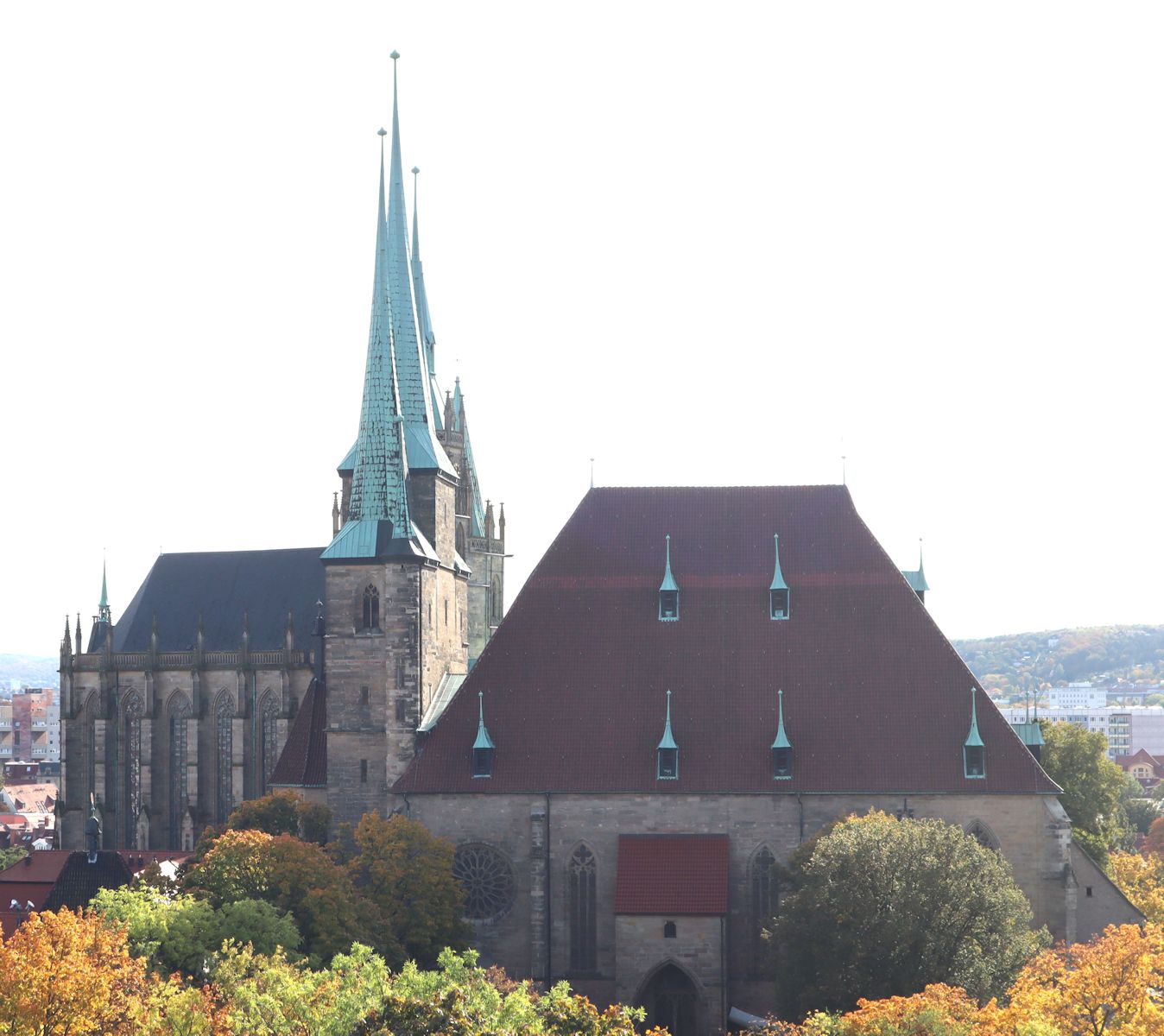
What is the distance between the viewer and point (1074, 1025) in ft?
120

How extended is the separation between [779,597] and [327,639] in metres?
14.6

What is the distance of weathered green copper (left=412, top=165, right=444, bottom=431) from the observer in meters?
80.4

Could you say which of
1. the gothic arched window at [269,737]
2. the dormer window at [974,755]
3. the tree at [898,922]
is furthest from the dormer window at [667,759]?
the gothic arched window at [269,737]

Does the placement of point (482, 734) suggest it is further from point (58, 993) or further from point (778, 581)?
point (58, 993)

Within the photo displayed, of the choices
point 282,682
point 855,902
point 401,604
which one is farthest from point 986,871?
point 282,682

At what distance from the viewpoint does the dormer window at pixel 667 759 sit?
182 ft

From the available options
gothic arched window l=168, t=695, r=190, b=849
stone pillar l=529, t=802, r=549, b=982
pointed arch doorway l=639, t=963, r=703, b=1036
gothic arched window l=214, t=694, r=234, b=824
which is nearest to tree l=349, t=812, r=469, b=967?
stone pillar l=529, t=802, r=549, b=982

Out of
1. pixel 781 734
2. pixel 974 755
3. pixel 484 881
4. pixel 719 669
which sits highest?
pixel 719 669

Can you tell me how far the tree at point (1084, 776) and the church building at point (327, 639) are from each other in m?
24.7

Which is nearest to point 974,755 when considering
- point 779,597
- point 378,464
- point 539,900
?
point 779,597

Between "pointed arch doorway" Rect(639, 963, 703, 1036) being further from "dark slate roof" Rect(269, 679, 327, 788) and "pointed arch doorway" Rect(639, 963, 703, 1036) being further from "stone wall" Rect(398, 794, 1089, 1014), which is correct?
"dark slate roof" Rect(269, 679, 327, 788)

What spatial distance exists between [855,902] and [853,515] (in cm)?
1663

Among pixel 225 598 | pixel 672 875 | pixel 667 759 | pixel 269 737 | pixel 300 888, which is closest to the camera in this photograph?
pixel 300 888

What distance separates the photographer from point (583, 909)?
182ft
